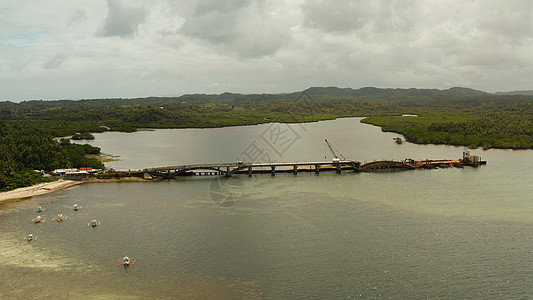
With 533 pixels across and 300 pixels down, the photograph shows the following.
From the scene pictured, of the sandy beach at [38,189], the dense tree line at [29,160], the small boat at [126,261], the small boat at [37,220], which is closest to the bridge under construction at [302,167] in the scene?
the sandy beach at [38,189]

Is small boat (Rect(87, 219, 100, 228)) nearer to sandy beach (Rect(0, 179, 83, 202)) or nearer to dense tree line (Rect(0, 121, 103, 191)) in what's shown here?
sandy beach (Rect(0, 179, 83, 202))

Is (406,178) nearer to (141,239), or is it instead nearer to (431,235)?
(431,235)

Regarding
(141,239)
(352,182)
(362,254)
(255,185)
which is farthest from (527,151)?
(141,239)

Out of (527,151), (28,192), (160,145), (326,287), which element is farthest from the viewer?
(160,145)

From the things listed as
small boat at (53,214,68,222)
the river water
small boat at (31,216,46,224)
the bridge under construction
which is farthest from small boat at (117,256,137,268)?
the bridge under construction

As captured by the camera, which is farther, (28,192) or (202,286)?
(28,192)
